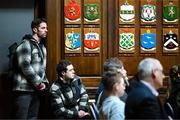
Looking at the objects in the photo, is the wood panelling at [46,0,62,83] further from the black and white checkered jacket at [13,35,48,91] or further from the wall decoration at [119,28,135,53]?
the wall decoration at [119,28,135,53]

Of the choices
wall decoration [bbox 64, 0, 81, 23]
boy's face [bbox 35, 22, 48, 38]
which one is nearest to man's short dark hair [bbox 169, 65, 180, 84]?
wall decoration [bbox 64, 0, 81, 23]

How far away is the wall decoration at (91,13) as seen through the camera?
7.68m

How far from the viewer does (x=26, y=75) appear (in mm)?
6883

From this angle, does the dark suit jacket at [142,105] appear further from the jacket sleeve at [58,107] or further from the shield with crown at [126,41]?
the shield with crown at [126,41]

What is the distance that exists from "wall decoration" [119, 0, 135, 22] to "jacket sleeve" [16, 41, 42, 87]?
A: 165 cm

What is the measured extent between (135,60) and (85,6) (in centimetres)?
115

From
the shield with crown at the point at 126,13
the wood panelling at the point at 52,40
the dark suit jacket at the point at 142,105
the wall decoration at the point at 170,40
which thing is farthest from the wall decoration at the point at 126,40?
the dark suit jacket at the point at 142,105

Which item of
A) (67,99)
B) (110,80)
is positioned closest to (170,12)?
(67,99)

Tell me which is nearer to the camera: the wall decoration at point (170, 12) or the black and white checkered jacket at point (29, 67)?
the black and white checkered jacket at point (29, 67)

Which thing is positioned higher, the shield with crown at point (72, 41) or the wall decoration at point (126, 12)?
the wall decoration at point (126, 12)

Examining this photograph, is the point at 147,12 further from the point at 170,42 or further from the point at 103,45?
the point at 103,45

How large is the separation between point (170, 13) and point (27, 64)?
248 centimetres

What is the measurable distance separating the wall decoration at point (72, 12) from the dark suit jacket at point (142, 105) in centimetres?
335

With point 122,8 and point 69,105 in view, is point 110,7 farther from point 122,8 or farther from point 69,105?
point 69,105
